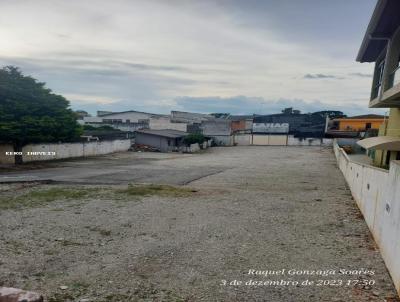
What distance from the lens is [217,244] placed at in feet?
24.6

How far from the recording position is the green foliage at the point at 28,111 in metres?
20.5

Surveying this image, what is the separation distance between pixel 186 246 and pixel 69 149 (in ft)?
79.7

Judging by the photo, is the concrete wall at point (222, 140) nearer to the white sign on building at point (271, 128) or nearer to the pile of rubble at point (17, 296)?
the white sign on building at point (271, 128)

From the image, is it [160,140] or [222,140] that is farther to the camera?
[222,140]

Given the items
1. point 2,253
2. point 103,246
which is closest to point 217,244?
point 103,246

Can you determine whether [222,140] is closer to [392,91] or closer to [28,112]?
[28,112]

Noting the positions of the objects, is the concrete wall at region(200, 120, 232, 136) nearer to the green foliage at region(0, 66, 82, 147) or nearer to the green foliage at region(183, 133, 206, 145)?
the green foliage at region(183, 133, 206, 145)

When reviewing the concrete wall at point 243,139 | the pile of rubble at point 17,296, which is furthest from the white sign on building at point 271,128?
the pile of rubble at point 17,296

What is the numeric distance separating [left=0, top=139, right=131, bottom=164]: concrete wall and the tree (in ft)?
2.52

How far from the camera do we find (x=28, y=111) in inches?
841

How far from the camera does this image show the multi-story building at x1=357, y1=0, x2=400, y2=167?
11695 millimetres

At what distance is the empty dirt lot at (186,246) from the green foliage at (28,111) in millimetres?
8885

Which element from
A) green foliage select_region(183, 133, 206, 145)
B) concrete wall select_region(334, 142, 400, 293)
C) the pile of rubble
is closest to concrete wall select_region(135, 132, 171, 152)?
green foliage select_region(183, 133, 206, 145)

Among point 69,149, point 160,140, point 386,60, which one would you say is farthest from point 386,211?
point 160,140
